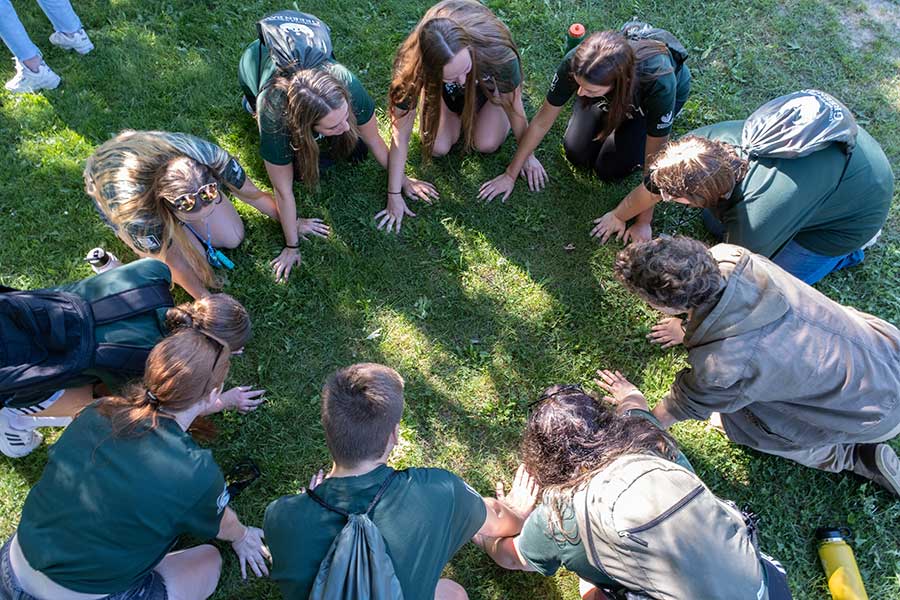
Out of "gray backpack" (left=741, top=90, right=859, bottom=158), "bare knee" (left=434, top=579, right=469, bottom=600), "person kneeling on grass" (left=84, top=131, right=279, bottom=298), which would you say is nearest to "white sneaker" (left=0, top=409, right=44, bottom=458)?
"person kneeling on grass" (left=84, top=131, right=279, bottom=298)

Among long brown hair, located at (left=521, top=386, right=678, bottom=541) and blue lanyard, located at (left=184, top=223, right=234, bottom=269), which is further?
blue lanyard, located at (left=184, top=223, right=234, bottom=269)

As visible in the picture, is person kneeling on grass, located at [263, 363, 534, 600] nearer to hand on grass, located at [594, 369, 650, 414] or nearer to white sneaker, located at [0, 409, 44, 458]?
hand on grass, located at [594, 369, 650, 414]

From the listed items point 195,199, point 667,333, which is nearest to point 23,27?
point 195,199

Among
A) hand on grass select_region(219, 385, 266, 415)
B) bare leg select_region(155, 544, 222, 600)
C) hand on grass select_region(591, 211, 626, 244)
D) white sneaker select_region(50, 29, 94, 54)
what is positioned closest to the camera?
bare leg select_region(155, 544, 222, 600)

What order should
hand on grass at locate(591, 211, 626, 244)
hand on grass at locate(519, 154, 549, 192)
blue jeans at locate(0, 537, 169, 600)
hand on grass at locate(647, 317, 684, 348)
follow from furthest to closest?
hand on grass at locate(519, 154, 549, 192), hand on grass at locate(591, 211, 626, 244), hand on grass at locate(647, 317, 684, 348), blue jeans at locate(0, 537, 169, 600)

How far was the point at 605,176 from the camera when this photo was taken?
4.61m

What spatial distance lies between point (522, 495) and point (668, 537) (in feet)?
4.63

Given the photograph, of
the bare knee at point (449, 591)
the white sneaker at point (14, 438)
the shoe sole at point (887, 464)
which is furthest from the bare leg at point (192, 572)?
the shoe sole at point (887, 464)

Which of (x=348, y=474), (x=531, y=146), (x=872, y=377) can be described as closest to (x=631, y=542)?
(x=348, y=474)

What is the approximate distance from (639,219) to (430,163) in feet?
5.51

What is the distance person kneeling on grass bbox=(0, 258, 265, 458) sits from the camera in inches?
113

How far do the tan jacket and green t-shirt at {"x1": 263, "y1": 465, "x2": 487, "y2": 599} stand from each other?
4.80ft

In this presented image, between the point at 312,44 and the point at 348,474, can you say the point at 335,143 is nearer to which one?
the point at 312,44

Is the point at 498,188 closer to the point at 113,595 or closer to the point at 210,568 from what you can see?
the point at 210,568
